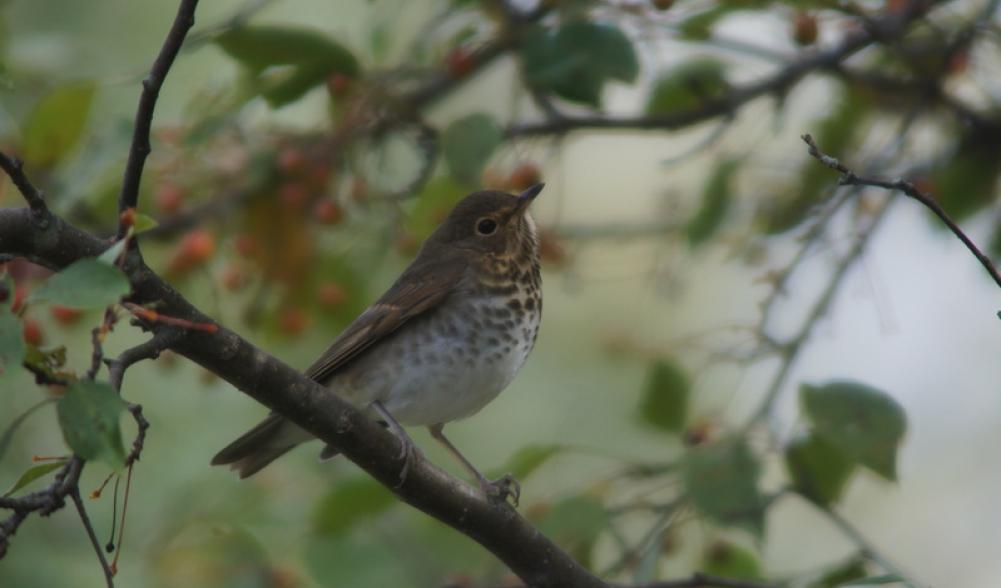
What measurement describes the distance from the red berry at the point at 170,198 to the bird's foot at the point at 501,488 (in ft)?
5.47

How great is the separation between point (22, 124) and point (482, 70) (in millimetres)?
1484

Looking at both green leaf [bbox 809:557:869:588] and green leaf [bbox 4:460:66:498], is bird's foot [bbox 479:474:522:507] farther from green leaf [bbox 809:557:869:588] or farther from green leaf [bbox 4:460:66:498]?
green leaf [bbox 4:460:66:498]

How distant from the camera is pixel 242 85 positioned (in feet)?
13.2

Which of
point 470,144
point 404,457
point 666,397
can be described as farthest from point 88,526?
point 666,397

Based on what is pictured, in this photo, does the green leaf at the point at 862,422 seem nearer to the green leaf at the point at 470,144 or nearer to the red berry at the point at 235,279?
the green leaf at the point at 470,144

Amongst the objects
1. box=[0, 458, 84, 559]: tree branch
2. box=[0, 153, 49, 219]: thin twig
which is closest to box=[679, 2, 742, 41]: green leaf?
box=[0, 153, 49, 219]: thin twig

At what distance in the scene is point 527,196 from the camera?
407 cm

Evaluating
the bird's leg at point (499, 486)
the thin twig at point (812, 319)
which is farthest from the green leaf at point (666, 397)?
the bird's leg at point (499, 486)

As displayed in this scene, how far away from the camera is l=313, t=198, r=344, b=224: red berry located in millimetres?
4355

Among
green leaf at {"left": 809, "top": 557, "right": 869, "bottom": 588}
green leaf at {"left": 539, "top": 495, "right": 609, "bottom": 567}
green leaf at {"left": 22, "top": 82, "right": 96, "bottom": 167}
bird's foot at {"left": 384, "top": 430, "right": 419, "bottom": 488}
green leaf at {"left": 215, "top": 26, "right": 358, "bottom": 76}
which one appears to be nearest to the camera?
bird's foot at {"left": 384, "top": 430, "right": 419, "bottom": 488}

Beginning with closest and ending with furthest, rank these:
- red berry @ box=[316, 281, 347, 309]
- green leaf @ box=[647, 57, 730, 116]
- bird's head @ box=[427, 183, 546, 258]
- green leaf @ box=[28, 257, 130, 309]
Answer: green leaf @ box=[28, 257, 130, 309] < bird's head @ box=[427, 183, 546, 258] < green leaf @ box=[647, 57, 730, 116] < red berry @ box=[316, 281, 347, 309]

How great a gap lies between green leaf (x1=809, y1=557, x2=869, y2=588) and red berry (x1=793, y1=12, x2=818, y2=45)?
159 centimetres

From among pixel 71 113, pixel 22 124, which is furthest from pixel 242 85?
pixel 22 124

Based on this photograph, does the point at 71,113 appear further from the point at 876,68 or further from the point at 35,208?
the point at 876,68
